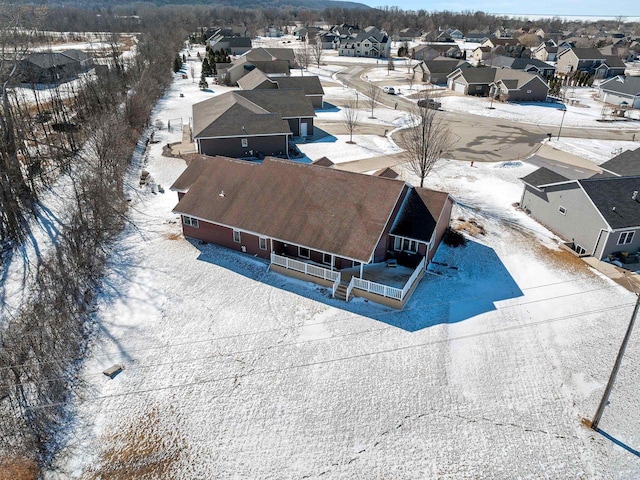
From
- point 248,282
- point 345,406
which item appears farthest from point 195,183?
point 345,406

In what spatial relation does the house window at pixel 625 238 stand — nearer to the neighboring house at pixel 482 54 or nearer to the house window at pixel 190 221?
the house window at pixel 190 221

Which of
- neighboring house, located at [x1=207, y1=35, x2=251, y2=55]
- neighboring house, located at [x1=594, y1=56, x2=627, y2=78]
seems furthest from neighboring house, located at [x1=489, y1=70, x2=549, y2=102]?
neighboring house, located at [x1=207, y1=35, x2=251, y2=55]

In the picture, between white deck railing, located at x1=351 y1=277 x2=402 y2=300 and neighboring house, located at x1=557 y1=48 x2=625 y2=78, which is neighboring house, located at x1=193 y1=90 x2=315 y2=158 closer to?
white deck railing, located at x1=351 y1=277 x2=402 y2=300

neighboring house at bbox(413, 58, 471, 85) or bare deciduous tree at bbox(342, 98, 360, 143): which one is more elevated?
neighboring house at bbox(413, 58, 471, 85)

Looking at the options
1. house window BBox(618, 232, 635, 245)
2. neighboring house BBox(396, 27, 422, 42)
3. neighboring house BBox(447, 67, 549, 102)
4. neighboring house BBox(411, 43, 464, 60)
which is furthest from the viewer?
neighboring house BBox(396, 27, 422, 42)

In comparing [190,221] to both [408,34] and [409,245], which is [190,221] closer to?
[409,245]

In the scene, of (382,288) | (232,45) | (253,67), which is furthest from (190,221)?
(232,45)
